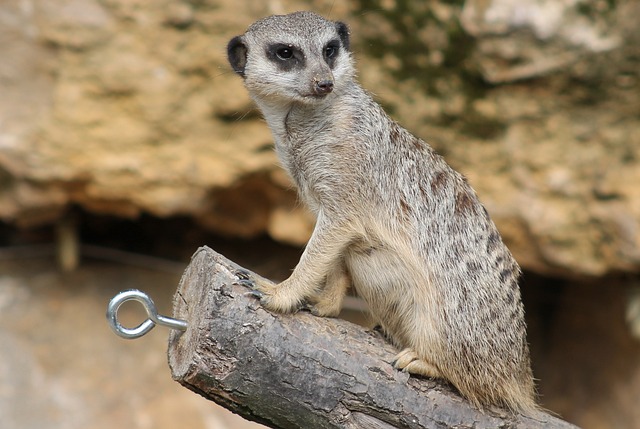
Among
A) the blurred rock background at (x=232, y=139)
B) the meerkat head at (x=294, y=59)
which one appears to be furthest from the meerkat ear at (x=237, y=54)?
the blurred rock background at (x=232, y=139)

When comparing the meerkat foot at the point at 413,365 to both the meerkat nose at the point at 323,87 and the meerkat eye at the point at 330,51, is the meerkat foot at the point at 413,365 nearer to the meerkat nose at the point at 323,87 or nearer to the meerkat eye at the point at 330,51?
the meerkat nose at the point at 323,87

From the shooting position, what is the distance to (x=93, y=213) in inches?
189

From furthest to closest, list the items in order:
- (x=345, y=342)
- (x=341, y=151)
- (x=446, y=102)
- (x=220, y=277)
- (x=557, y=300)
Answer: (x=557, y=300) → (x=446, y=102) → (x=341, y=151) → (x=345, y=342) → (x=220, y=277)

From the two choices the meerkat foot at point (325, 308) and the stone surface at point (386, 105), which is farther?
the stone surface at point (386, 105)

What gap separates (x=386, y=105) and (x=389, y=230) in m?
1.93

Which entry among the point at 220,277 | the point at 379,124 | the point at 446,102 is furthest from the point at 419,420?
the point at 446,102

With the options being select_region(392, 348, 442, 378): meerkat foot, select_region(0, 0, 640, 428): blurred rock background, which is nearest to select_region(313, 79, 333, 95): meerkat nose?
select_region(392, 348, 442, 378): meerkat foot

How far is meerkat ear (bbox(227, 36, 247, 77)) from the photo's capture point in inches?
101

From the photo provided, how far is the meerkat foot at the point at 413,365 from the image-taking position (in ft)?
7.30

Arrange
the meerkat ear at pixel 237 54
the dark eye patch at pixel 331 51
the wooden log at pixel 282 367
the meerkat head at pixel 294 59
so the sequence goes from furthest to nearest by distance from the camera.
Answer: the meerkat ear at pixel 237 54
the dark eye patch at pixel 331 51
the meerkat head at pixel 294 59
the wooden log at pixel 282 367

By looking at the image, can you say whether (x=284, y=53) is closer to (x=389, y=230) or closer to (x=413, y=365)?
(x=389, y=230)

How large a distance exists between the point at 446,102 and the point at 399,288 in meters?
1.96

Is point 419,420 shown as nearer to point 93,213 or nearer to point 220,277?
point 220,277

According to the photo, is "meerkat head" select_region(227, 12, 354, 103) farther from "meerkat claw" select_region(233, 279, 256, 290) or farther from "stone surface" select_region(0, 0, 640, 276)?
"stone surface" select_region(0, 0, 640, 276)
